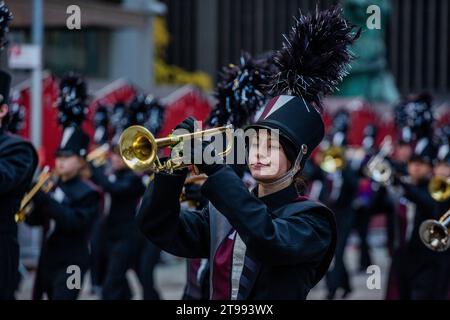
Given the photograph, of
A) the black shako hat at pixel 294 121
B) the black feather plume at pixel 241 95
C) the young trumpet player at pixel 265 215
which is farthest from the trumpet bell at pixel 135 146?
the black feather plume at pixel 241 95

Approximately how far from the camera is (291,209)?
4098mm

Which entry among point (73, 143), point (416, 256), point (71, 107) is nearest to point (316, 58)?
point (73, 143)

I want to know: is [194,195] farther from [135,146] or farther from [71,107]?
[135,146]

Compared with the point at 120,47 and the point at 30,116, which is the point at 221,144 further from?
the point at 120,47

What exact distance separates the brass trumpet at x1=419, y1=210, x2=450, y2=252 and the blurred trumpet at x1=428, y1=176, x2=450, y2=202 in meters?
1.64

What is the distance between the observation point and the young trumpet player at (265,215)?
3.80 meters

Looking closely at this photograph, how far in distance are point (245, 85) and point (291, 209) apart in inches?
112

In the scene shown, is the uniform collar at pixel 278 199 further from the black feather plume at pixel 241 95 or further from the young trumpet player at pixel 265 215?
the black feather plume at pixel 241 95

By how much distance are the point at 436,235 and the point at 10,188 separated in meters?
2.83

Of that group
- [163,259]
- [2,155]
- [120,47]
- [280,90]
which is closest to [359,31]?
[280,90]

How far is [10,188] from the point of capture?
18.5 feet

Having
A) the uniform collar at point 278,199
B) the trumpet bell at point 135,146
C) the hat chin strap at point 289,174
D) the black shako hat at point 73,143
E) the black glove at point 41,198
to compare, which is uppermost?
the trumpet bell at point 135,146

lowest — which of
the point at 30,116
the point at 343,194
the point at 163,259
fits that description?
the point at 163,259

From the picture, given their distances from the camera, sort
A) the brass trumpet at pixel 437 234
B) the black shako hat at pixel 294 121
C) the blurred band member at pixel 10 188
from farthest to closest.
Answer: the brass trumpet at pixel 437 234 → the blurred band member at pixel 10 188 → the black shako hat at pixel 294 121
